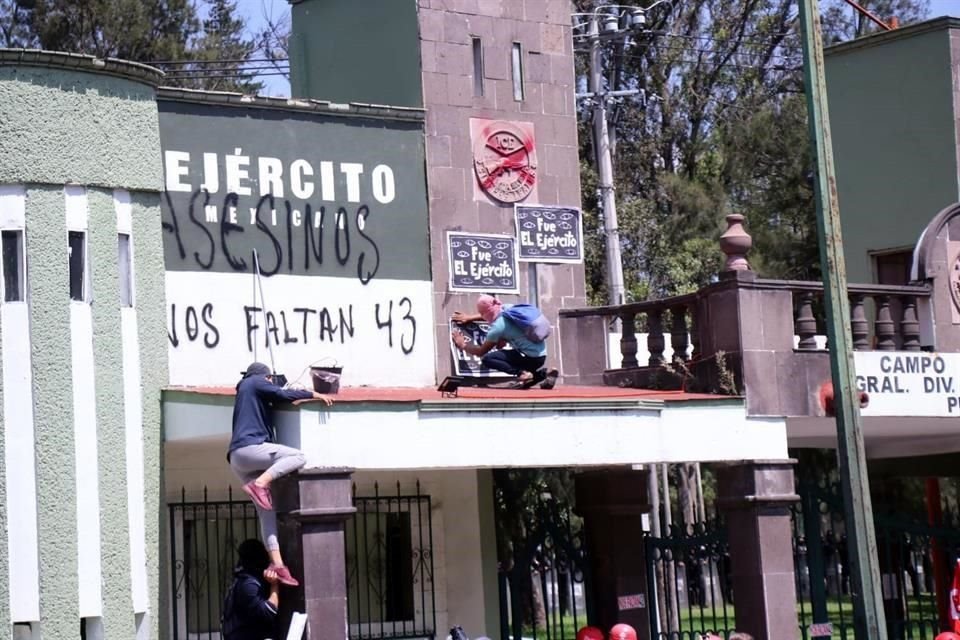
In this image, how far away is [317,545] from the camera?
1413 centimetres

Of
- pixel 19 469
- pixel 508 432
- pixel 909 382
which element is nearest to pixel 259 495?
pixel 19 469

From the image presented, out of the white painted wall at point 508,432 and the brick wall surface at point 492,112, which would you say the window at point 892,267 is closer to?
the brick wall surface at point 492,112

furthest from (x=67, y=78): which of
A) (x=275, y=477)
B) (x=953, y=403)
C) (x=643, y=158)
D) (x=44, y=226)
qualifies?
(x=643, y=158)

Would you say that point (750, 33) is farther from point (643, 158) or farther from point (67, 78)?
point (67, 78)

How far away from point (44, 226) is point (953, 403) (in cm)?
891

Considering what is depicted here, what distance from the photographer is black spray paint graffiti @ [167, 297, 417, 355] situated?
16516 millimetres

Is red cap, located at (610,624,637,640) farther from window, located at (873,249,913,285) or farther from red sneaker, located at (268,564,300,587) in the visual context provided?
window, located at (873,249,913,285)

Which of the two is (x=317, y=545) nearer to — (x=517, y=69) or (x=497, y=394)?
(x=497, y=394)

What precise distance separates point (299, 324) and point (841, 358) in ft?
17.2

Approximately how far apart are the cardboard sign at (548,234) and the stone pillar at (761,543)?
311 cm

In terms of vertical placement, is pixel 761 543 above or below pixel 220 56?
below

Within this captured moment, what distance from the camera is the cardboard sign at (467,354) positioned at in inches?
697

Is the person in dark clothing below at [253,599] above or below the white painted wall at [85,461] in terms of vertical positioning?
below

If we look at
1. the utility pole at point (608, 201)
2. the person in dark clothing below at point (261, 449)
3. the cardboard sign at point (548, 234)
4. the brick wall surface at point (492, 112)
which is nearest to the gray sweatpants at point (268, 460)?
the person in dark clothing below at point (261, 449)
